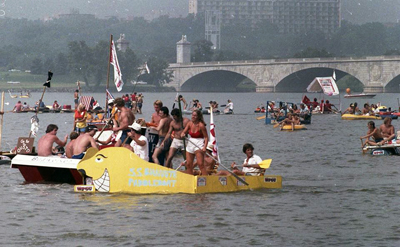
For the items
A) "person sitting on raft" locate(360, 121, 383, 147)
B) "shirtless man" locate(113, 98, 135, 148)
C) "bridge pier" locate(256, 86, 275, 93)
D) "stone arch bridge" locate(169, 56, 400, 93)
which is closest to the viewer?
"shirtless man" locate(113, 98, 135, 148)

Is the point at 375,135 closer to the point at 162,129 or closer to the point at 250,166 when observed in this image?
the point at 250,166

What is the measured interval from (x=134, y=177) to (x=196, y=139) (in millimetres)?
1712

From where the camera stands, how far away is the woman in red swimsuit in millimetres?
20886

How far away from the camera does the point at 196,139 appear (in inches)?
831

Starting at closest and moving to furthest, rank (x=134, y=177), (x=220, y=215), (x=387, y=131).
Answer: (x=220, y=215)
(x=134, y=177)
(x=387, y=131)

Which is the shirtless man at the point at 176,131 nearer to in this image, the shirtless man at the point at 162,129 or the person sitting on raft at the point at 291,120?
the shirtless man at the point at 162,129

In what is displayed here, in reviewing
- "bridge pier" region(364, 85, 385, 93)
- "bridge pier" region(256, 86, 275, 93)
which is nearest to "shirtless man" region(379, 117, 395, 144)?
"bridge pier" region(364, 85, 385, 93)

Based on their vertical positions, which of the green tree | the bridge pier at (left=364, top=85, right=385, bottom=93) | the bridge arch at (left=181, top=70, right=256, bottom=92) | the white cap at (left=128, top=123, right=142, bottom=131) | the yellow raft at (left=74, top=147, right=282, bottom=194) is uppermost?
the green tree

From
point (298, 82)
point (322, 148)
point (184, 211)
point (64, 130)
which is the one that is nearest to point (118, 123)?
point (184, 211)

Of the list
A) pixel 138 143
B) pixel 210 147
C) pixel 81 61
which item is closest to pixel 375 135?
pixel 210 147

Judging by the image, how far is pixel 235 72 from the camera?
17250 centimetres

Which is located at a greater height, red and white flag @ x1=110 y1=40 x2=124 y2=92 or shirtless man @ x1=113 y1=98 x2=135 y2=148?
red and white flag @ x1=110 y1=40 x2=124 y2=92

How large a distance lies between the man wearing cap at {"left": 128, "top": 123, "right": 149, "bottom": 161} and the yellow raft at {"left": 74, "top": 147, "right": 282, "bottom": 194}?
87 cm

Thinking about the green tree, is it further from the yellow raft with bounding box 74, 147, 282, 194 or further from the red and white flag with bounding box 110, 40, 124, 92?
the yellow raft with bounding box 74, 147, 282, 194
